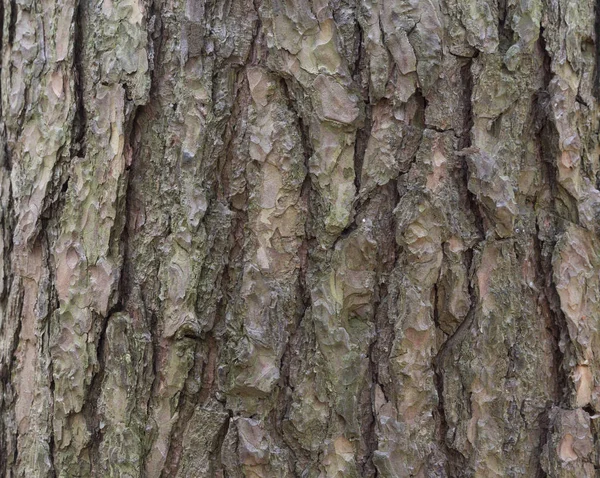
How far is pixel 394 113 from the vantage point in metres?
1.25

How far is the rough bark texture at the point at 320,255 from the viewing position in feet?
4.07

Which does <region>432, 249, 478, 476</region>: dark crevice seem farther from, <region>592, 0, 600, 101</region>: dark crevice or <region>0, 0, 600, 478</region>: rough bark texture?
<region>592, 0, 600, 101</region>: dark crevice

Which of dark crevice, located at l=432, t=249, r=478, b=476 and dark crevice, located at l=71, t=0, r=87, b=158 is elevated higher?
dark crevice, located at l=71, t=0, r=87, b=158

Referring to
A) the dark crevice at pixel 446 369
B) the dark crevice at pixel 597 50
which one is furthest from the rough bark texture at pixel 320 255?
the dark crevice at pixel 597 50

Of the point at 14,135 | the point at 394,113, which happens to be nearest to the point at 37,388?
the point at 14,135

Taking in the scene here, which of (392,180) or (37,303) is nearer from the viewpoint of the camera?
(392,180)

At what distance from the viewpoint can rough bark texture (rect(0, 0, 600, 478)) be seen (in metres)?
1.24

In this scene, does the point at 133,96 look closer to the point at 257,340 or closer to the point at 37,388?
the point at 257,340

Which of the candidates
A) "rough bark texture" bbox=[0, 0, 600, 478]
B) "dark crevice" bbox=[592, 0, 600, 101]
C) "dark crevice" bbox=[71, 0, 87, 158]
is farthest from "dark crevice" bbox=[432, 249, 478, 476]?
"dark crevice" bbox=[71, 0, 87, 158]

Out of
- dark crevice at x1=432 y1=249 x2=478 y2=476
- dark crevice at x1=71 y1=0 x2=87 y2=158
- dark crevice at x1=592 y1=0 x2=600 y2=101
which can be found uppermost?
dark crevice at x1=592 y1=0 x2=600 y2=101

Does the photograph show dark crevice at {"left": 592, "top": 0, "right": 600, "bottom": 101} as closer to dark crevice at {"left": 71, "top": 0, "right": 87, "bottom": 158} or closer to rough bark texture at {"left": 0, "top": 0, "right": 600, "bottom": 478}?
rough bark texture at {"left": 0, "top": 0, "right": 600, "bottom": 478}

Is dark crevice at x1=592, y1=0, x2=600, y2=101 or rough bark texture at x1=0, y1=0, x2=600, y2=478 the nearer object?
rough bark texture at x1=0, y1=0, x2=600, y2=478

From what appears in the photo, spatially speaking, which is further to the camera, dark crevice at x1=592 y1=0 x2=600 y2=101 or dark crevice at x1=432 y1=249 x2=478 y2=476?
dark crevice at x1=592 y1=0 x2=600 y2=101

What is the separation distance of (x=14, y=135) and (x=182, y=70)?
0.43 meters
